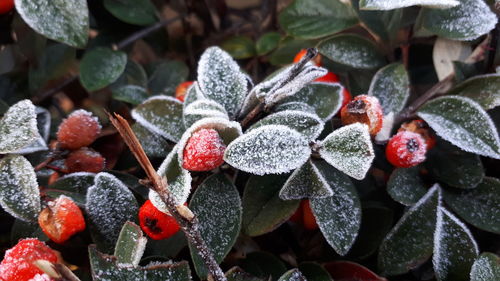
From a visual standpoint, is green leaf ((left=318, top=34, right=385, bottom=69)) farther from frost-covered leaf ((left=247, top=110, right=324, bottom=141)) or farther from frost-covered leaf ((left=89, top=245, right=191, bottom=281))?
frost-covered leaf ((left=89, top=245, right=191, bottom=281))

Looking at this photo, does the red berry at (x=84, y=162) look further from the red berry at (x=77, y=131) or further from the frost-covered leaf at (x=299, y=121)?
the frost-covered leaf at (x=299, y=121)

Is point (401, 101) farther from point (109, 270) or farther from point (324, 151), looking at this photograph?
point (109, 270)

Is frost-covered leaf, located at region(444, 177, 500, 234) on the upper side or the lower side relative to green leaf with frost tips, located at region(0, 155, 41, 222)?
lower

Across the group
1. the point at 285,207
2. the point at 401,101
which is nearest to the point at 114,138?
the point at 285,207

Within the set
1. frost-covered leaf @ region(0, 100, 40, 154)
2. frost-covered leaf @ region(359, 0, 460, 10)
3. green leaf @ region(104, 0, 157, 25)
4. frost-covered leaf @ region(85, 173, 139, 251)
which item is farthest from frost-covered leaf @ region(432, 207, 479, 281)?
green leaf @ region(104, 0, 157, 25)

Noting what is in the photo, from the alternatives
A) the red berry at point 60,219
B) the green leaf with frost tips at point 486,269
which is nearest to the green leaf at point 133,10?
the red berry at point 60,219
